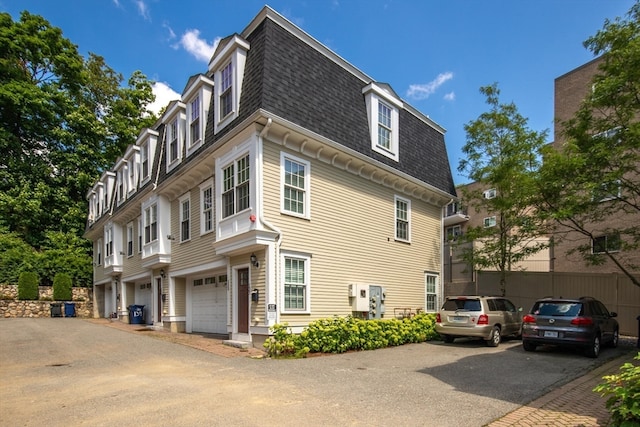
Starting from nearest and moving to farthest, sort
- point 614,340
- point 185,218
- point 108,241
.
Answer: point 614,340
point 185,218
point 108,241

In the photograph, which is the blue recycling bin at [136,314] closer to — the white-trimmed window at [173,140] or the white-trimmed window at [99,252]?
the white-trimmed window at [173,140]

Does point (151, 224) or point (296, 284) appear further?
point (151, 224)

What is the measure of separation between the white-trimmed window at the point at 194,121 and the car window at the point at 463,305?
10.4 metres

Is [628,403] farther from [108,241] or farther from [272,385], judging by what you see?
[108,241]

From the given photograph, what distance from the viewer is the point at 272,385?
24.9ft

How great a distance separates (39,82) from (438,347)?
35820 mm

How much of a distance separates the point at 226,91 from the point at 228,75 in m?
0.53

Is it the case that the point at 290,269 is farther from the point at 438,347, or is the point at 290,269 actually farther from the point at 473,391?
the point at 473,391

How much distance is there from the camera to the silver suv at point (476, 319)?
12.8 m

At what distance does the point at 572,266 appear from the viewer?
21.4 meters

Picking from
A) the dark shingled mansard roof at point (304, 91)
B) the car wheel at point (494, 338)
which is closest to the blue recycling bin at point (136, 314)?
the dark shingled mansard roof at point (304, 91)

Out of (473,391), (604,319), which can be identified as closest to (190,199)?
(473,391)

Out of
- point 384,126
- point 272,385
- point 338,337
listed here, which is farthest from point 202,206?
point 272,385

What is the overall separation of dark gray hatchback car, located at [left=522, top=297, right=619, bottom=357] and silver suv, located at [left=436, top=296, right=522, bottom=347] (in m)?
1.22
